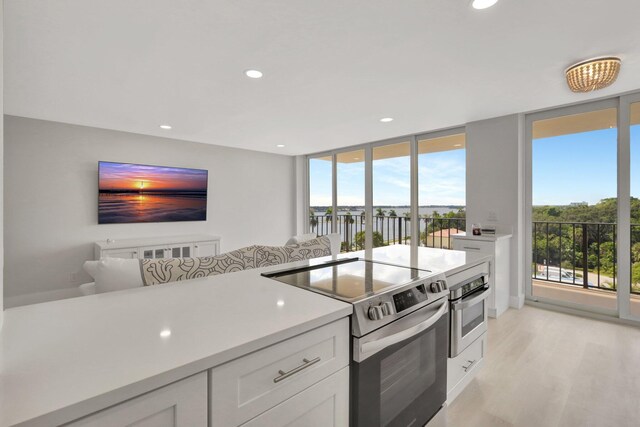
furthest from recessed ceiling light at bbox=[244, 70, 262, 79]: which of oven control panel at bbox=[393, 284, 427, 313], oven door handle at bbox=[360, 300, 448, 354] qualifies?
oven door handle at bbox=[360, 300, 448, 354]

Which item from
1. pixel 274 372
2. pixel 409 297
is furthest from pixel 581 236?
pixel 274 372

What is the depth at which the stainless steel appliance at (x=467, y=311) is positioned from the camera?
159 centimetres

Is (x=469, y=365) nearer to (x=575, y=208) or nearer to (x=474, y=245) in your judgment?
(x=474, y=245)

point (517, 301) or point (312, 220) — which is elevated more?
point (312, 220)

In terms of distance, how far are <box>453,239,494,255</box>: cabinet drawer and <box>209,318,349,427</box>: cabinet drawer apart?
2.76m

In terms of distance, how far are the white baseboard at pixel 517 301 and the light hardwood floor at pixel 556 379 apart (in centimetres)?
47

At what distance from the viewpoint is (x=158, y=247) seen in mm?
3998

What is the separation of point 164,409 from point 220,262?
1.20m

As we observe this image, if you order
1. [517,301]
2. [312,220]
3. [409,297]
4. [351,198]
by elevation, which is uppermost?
[351,198]

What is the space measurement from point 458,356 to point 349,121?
2939 millimetres

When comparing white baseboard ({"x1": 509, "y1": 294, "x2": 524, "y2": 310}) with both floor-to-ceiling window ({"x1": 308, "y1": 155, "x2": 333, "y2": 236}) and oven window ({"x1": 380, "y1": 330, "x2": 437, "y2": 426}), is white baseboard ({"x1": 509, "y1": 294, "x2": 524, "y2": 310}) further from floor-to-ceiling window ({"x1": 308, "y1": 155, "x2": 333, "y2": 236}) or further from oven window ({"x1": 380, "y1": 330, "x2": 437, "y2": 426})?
floor-to-ceiling window ({"x1": 308, "y1": 155, "x2": 333, "y2": 236})

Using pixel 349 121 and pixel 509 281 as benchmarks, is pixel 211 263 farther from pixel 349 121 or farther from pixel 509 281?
pixel 509 281

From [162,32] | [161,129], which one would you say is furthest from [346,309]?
[161,129]

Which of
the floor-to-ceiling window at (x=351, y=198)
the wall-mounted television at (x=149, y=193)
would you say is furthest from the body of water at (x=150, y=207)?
the floor-to-ceiling window at (x=351, y=198)
